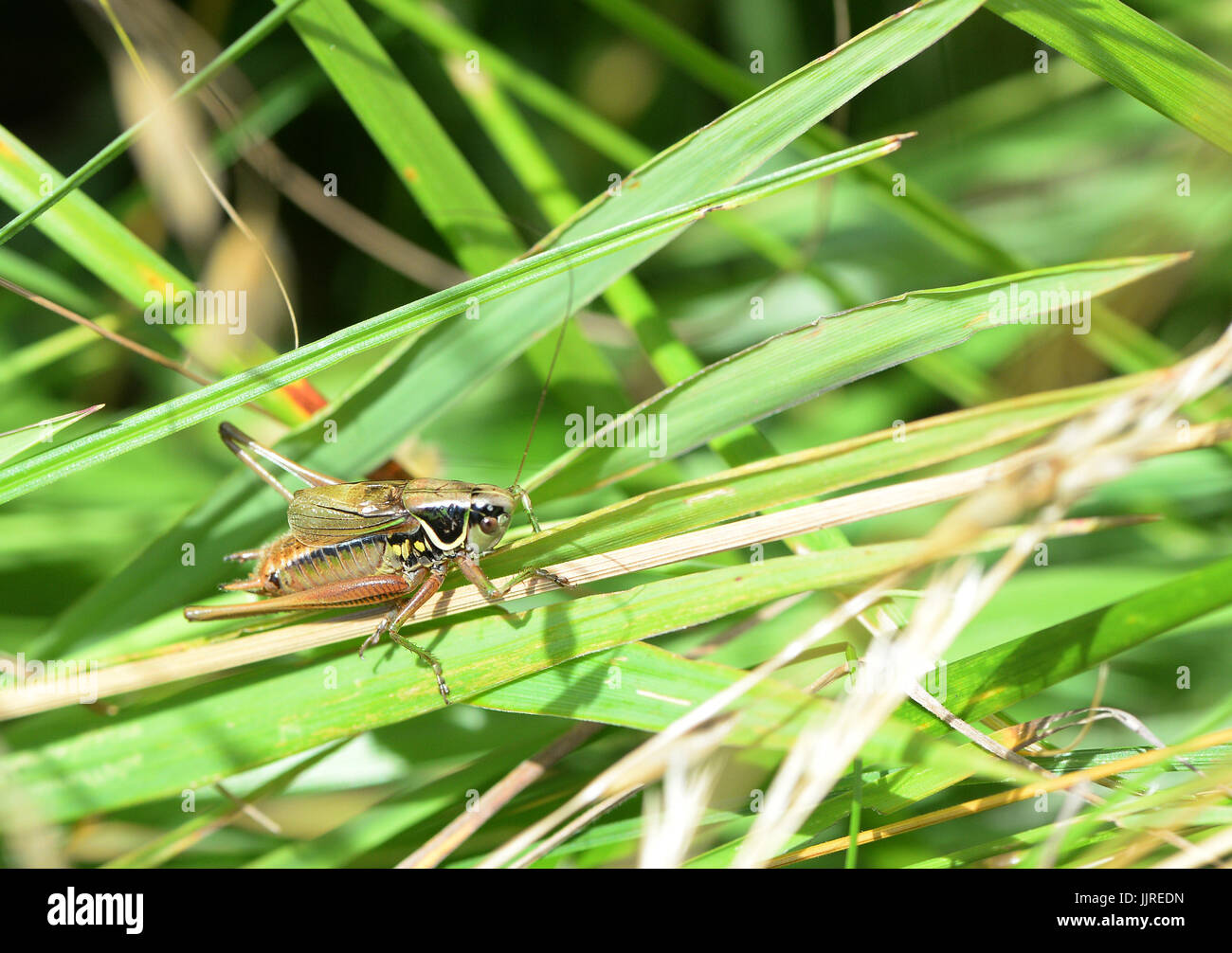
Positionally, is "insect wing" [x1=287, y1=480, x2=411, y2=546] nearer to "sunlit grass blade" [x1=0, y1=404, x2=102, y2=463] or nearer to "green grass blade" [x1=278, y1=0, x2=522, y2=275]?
"sunlit grass blade" [x1=0, y1=404, x2=102, y2=463]

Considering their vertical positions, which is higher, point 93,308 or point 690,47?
point 690,47

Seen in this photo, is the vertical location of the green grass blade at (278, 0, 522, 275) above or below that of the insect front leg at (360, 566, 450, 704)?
above

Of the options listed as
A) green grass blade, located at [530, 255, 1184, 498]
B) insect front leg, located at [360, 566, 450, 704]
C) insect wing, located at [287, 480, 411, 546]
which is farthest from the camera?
insect wing, located at [287, 480, 411, 546]

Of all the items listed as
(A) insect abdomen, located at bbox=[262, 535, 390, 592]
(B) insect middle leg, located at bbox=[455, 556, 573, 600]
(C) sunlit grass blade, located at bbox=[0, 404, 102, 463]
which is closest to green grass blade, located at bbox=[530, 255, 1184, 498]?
(B) insect middle leg, located at bbox=[455, 556, 573, 600]

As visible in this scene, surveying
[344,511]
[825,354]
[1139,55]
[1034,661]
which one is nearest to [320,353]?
[344,511]

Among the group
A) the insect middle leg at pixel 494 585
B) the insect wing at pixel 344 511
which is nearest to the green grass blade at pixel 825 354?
the insect middle leg at pixel 494 585

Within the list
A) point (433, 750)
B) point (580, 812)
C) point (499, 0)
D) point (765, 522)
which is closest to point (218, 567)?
point (433, 750)
